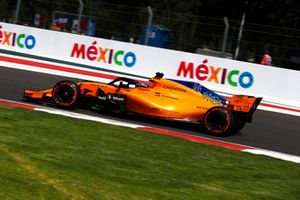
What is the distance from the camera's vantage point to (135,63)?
19.8m

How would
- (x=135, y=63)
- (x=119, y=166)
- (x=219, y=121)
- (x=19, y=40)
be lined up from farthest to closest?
→ (x=19, y=40)
(x=135, y=63)
(x=219, y=121)
(x=119, y=166)

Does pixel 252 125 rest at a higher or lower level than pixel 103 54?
lower

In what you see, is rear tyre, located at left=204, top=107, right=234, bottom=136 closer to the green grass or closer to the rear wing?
the rear wing

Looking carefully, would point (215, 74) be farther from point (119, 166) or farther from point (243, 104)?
point (119, 166)

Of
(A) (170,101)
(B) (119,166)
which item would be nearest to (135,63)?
(A) (170,101)

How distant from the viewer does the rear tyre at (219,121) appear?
978 centimetres

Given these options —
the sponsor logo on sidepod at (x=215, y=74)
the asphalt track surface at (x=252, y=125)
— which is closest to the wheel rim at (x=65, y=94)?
the asphalt track surface at (x=252, y=125)

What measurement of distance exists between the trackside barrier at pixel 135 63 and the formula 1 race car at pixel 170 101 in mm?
6859

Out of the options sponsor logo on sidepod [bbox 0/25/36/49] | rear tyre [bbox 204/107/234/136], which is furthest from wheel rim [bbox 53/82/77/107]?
sponsor logo on sidepod [bbox 0/25/36/49]

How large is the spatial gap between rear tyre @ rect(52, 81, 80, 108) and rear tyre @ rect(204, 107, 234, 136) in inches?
95.4

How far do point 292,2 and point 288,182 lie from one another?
158 ft

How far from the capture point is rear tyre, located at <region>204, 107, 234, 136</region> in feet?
32.1

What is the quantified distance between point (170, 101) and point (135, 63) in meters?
9.60

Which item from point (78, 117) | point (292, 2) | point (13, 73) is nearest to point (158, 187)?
point (78, 117)
